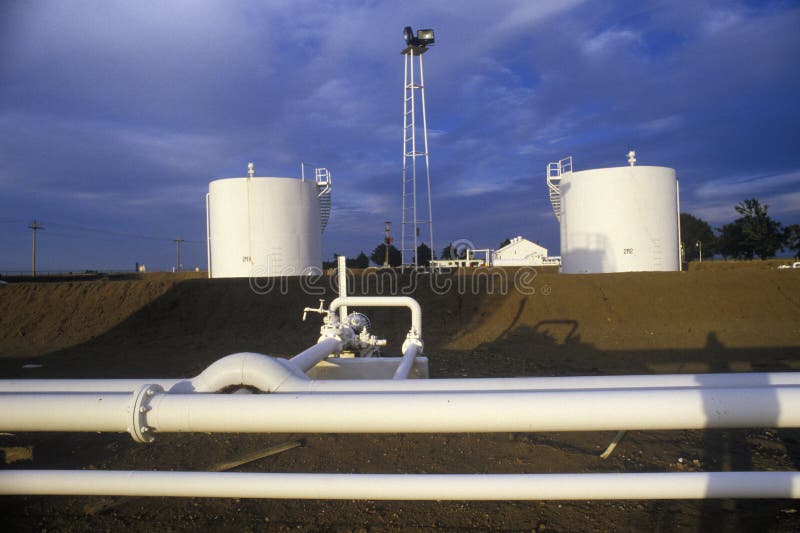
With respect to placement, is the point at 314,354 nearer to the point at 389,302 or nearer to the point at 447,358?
the point at 389,302

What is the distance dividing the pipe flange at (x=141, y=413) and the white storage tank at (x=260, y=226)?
19.6 meters

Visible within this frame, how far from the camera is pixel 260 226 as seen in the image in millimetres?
21516

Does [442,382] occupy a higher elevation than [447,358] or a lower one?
higher

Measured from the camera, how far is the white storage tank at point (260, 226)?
2148cm

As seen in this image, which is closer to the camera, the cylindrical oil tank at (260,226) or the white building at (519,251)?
the cylindrical oil tank at (260,226)

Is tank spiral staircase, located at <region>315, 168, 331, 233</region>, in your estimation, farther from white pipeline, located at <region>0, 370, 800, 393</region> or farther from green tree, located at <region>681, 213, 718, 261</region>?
green tree, located at <region>681, 213, 718, 261</region>

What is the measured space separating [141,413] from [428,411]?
1.23 m

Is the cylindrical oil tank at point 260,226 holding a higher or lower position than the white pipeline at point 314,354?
higher

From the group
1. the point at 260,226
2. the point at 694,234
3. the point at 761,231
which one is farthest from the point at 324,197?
the point at 694,234

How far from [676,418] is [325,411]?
140 cm

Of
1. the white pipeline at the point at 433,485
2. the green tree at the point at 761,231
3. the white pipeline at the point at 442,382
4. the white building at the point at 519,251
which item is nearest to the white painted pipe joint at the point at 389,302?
the white pipeline at the point at 442,382

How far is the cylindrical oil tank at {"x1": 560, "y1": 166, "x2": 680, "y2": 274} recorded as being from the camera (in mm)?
21297

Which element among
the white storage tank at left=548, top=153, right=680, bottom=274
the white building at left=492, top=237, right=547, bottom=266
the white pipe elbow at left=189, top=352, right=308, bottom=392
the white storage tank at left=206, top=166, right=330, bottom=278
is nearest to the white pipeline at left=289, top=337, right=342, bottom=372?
the white pipe elbow at left=189, top=352, right=308, bottom=392

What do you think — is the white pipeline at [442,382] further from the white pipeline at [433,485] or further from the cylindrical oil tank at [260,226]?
the cylindrical oil tank at [260,226]
